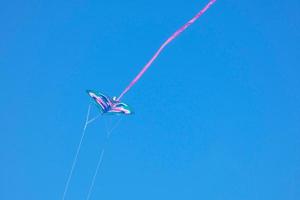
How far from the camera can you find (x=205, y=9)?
8.80m

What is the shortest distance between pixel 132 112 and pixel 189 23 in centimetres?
350

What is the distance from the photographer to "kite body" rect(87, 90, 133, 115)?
789cm

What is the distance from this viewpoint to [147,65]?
29.9 feet

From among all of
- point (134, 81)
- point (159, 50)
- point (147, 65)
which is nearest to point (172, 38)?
point (159, 50)

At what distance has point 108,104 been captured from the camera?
798 centimetres

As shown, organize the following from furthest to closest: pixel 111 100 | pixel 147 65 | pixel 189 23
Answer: pixel 147 65, pixel 189 23, pixel 111 100

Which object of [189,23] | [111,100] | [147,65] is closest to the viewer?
[111,100]

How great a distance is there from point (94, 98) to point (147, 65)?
231 cm

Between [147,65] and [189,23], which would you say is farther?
[147,65]

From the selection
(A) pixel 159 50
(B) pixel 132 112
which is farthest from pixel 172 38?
(B) pixel 132 112

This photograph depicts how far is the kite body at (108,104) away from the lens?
7891 mm

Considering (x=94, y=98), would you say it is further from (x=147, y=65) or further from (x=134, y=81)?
(x=147, y=65)

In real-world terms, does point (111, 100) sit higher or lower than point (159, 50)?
lower

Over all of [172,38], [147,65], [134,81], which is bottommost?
[134,81]
